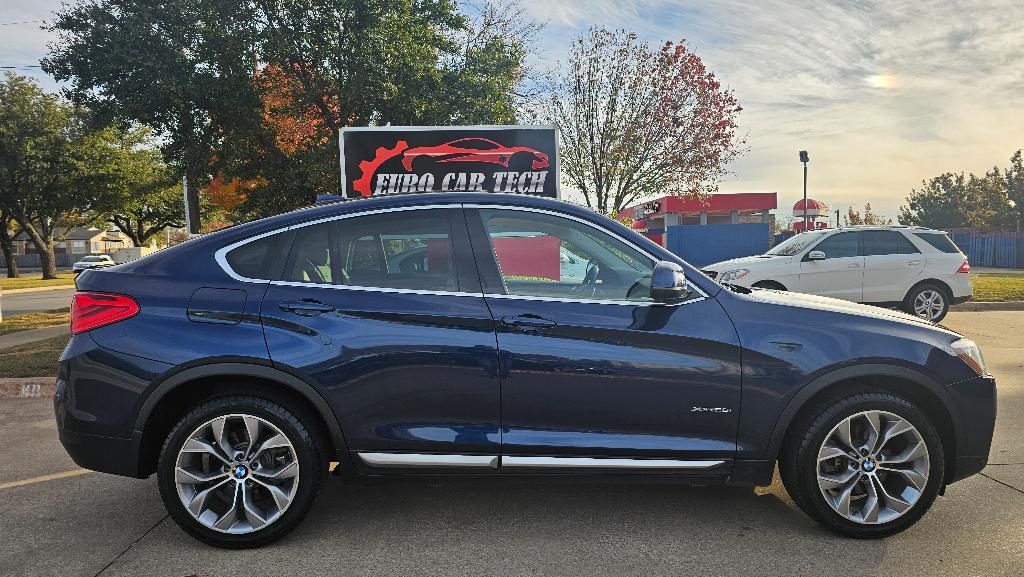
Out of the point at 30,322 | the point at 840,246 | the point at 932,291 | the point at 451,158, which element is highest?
the point at 451,158

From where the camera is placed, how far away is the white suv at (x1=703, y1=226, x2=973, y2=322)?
1041 cm

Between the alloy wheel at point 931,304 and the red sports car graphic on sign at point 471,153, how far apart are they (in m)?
6.53

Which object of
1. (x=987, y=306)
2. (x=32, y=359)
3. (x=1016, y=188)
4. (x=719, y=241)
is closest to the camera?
(x=32, y=359)

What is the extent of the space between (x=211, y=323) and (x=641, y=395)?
2.07 meters

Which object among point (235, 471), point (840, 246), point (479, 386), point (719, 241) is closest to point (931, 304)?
point (840, 246)

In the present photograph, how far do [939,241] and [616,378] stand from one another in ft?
33.2

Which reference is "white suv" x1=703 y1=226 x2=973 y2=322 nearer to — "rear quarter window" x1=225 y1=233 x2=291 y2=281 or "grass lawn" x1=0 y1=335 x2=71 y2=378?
"rear quarter window" x1=225 y1=233 x2=291 y2=281

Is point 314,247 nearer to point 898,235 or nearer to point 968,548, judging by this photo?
point 968,548

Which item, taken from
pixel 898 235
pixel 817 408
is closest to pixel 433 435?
pixel 817 408

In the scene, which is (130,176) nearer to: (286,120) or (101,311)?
(286,120)

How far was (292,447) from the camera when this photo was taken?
3.04 m

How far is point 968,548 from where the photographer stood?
9.84 feet

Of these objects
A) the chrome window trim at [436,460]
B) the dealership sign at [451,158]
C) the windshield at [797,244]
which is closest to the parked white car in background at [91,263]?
the chrome window trim at [436,460]

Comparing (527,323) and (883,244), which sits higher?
(883,244)
